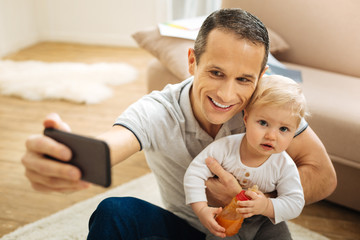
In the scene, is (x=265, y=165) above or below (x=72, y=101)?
above

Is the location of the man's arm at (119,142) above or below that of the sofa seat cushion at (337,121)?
above

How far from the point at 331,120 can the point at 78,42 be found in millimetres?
3424

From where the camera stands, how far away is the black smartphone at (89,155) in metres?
0.66

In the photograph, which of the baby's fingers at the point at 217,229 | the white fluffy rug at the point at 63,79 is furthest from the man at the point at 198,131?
the white fluffy rug at the point at 63,79

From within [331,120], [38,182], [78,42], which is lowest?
[78,42]

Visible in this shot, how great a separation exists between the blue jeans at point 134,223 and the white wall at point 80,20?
3104 millimetres

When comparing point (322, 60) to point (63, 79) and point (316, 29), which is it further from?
point (63, 79)

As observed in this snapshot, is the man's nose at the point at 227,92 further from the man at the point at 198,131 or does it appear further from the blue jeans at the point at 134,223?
the blue jeans at the point at 134,223

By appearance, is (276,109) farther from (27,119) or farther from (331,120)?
(27,119)

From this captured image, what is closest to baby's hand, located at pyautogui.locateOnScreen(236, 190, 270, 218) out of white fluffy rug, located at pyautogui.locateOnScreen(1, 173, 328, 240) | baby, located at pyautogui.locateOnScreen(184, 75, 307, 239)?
baby, located at pyautogui.locateOnScreen(184, 75, 307, 239)

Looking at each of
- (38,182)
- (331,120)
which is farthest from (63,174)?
(331,120)

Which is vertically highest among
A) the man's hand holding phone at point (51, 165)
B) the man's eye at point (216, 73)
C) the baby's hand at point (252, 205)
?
the man's eye at point (216, 73)

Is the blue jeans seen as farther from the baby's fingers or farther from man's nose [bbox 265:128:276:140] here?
man's nose [bbox 265:128:276:140]

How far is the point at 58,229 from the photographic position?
5.00 feet
